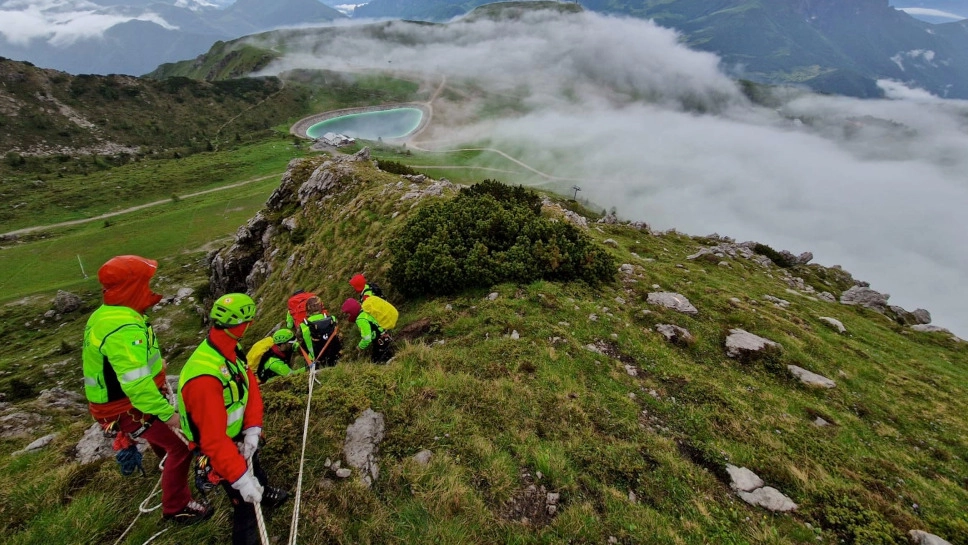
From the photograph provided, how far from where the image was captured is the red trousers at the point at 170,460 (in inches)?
230

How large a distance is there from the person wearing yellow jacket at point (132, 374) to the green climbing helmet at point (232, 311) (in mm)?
974

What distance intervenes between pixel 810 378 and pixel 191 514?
653 inches

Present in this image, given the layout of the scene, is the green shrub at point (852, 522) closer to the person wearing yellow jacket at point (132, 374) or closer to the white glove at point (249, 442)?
the white glove at point (249, 442)

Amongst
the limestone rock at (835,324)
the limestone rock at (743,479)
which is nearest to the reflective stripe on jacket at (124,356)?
the limestone rock at (743,479)

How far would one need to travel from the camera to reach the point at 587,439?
335 inches

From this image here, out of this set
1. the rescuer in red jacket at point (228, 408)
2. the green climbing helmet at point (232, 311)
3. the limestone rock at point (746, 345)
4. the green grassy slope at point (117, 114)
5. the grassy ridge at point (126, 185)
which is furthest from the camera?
the green grassy slope at point (117, 114)

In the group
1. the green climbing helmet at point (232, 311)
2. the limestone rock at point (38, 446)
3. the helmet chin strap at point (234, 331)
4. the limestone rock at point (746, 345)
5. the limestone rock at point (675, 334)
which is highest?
the green climbing helmet at point (232, 311)

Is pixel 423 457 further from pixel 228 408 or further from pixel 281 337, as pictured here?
pixel 281 337

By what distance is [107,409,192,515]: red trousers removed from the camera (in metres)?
5.84

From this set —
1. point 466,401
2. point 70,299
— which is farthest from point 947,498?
point 70,299

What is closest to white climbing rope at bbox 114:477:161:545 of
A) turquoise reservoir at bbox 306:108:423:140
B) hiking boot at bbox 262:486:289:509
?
hiking boot at bbox 262:486:289:509

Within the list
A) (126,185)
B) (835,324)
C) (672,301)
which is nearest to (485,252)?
(672,301)

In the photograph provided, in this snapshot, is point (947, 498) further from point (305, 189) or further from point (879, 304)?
point (305, 189)

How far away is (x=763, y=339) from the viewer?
13977 mm
